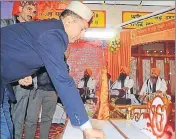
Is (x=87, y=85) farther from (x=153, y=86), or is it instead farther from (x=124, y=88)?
(x=153, y=86)

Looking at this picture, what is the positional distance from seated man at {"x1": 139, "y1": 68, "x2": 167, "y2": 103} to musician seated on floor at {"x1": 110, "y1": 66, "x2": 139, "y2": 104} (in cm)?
16

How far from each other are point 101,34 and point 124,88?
3.03ft

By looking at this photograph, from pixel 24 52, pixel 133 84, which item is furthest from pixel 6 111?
pixel 133 84

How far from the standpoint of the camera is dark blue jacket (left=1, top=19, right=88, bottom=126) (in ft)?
3.67

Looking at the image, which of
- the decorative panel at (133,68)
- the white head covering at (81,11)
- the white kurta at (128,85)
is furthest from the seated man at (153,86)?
the white head covering at (81,11)

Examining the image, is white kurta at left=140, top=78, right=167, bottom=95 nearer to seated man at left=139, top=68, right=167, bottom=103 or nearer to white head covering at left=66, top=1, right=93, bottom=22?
seated man at left=139, top=68, right=167, bottom=103

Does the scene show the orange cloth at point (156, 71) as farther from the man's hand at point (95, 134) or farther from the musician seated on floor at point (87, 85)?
the man's hand at point (95, 134)

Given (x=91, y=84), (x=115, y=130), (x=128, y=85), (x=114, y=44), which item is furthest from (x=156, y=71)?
(x=115, y=130)

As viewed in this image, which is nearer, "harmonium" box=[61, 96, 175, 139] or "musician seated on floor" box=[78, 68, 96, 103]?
"harmonium" box=[61, 96, 175, 139]

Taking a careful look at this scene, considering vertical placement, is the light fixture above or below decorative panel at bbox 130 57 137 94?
above

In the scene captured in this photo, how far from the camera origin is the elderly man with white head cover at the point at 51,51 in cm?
112

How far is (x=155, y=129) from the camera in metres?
2.30

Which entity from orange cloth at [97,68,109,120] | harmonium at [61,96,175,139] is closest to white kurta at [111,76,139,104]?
harmonium at [61,96,175,139]

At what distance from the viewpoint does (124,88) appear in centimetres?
413
